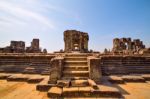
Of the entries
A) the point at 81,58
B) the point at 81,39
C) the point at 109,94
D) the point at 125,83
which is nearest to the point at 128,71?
the point at 125,83

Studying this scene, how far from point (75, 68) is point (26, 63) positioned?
145 inches

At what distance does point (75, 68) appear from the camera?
564cm

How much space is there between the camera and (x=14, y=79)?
6.12m

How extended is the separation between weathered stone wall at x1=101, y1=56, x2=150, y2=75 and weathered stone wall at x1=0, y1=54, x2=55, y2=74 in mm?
3094

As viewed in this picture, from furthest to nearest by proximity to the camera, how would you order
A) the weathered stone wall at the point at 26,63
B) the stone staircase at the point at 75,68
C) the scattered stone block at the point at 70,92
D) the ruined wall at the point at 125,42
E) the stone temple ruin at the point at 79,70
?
the ruined wall at the point at 125,42 < the weathered stone wall at the point at 26,63 < the stone staircase at the point at 75,68 < the stone temple ruin at the point at 79,70 < the scattered stone block at the point at 70,92

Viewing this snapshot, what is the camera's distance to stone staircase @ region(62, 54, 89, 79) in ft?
17.3

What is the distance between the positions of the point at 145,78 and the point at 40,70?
16.9 feet

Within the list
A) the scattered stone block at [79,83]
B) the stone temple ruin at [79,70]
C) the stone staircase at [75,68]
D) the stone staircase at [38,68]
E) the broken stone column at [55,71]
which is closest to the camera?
the stone temple ruin at [79,70]

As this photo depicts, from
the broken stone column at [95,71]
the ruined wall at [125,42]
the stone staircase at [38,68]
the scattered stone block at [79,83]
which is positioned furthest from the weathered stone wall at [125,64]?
the ruined wall at [125,42]

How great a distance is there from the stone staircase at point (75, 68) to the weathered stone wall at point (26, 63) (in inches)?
67.7

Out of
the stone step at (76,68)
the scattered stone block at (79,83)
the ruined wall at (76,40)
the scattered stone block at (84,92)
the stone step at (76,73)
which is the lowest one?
the scattered stone block at (84,92)

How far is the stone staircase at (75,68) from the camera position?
527 cm

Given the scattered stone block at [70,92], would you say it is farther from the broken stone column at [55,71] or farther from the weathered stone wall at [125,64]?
the weathered stone wall at [125,64]

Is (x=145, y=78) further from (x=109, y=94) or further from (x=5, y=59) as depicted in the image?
(x=5, y=59)
